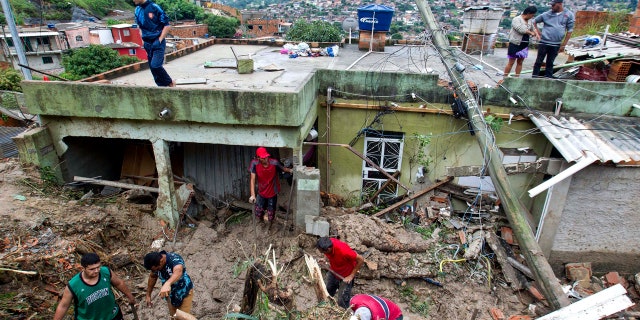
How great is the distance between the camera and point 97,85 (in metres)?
6.80

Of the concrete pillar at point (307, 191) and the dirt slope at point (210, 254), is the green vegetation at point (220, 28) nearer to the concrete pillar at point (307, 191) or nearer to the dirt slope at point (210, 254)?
the dirt slope at point (210, 254)

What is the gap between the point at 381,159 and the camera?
9625mm

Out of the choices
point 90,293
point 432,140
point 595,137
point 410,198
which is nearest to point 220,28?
point 432,140

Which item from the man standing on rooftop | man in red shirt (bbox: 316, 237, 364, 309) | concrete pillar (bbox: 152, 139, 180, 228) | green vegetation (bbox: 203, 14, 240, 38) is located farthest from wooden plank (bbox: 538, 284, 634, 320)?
green vegetation (bbox: 203, 14, 240, 38)

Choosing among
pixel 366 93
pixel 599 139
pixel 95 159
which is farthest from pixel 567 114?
pixel 95 159

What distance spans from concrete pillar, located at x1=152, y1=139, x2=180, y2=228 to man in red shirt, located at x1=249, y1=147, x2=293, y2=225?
1855mm

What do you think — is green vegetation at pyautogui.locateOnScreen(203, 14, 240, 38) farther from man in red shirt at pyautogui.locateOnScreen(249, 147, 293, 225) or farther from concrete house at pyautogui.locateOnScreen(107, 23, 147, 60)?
man in red shirt at pyautogui.locateOnScreen(249, 147, 293, 225)

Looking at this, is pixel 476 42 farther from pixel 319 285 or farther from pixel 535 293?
pixel 319 285

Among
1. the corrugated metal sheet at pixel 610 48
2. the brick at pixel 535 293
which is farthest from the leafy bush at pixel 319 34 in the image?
the brick at pixel 535 293

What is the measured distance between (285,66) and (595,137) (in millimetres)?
7534

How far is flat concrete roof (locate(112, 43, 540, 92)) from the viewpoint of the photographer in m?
8.13

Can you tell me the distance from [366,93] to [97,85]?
5.77 metres

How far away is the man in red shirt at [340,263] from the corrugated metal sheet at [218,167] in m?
4.50

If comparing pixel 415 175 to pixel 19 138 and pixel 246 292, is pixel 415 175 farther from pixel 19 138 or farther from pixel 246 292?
pixel 19 138
